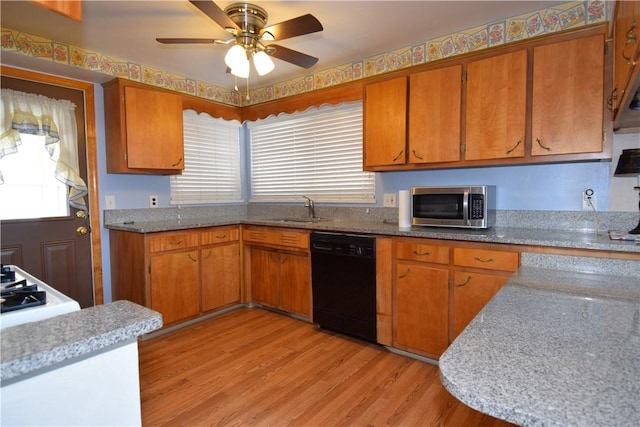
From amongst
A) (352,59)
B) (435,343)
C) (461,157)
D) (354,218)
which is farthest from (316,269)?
(352,59)

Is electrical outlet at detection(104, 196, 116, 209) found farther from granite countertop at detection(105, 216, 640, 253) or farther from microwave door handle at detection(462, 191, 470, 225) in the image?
microwave door handle at detection(462, 191, 470, 225)

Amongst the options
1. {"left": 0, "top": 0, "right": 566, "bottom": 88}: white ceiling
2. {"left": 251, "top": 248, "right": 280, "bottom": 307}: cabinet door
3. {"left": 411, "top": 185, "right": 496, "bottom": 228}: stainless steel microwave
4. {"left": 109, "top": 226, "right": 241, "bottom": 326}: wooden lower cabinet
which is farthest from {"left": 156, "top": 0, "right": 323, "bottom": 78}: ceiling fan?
{"left": 251, "top": 248, "right": 280, "bottom": 307}: cabinet door

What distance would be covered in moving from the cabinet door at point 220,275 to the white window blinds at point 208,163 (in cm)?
79

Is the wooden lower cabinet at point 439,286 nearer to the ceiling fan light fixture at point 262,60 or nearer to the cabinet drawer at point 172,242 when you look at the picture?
the ceiling fan light fixture at point 262,60

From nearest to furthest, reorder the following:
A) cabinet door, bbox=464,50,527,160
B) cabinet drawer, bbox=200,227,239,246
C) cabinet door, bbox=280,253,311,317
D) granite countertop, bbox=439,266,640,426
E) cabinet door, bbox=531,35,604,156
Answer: granite countertop, bbox=439,266,640,426, cabinet door, bbox=531,35,604,156, cabinet door, bbox=464,50,527,160, cabinet door, bbox=280,253,311,317, cabinet drawer, bbox=200,227,239,246

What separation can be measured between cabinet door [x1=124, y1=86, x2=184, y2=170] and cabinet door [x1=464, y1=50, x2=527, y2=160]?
8.54 ft

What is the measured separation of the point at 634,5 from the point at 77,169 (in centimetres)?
367

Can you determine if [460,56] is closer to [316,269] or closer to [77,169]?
[316,269]

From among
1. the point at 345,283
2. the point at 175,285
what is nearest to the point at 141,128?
the point at 175,285

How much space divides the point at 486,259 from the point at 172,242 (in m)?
2.47

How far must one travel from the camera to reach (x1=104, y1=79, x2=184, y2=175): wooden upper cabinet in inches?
120

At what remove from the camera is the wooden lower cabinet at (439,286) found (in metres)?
2.18

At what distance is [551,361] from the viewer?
696 millimetres

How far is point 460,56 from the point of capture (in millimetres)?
2574
